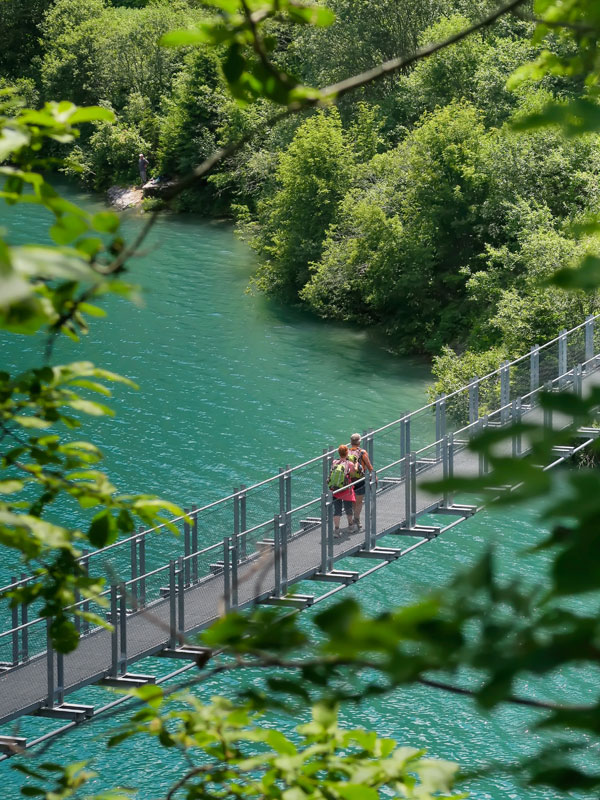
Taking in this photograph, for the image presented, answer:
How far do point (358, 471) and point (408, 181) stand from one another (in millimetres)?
15277

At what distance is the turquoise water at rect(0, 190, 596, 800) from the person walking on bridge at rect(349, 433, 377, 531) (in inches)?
71.9

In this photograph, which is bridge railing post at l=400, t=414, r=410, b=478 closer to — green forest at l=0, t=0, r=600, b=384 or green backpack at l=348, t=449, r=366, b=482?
green backpack at l=348, t=449, r=366, b=482

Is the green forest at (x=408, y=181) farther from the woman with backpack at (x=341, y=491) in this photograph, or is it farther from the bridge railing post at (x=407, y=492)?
the woman with backpack at (x=341, y=491)

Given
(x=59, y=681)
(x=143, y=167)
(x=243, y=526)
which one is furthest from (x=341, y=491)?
(x=143, y=167)

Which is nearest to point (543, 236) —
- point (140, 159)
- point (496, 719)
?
point (496, 719)

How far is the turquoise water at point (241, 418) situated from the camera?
469 inches

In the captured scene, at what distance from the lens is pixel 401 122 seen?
1249 inches

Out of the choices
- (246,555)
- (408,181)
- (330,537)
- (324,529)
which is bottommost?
(246,555)

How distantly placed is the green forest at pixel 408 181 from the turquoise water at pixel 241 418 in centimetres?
119

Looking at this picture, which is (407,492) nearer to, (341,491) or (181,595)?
(341,491)

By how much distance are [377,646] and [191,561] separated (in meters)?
11.1

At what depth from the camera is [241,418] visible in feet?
67.9

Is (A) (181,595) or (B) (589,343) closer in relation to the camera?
(A) (181,595)

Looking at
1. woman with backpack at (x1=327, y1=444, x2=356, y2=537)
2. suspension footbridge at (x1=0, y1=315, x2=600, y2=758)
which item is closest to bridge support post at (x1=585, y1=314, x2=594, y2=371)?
suspension footbridge at (x1=0, y1=315, x2=600, y2=758)
